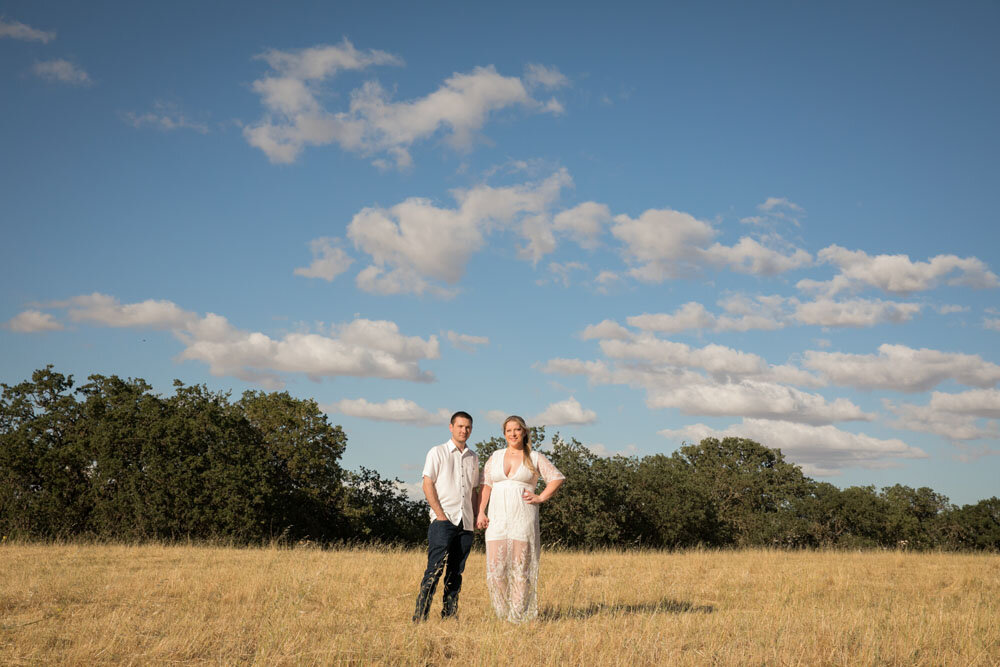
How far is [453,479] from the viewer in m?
7.18

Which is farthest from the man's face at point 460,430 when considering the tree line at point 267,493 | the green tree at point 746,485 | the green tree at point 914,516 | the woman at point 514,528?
the green tree at point 914,516

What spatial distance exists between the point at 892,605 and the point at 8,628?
9.98 m

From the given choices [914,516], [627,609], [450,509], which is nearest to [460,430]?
[450,509]

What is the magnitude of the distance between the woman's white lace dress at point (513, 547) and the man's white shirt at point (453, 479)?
26cm

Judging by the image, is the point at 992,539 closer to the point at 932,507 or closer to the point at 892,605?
the point at 932,507

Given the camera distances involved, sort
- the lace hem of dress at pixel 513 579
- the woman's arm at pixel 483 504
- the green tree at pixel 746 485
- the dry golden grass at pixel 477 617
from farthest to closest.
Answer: the green tree at pixel 746 485, the woman's arm at pixel 483 504, the lace hem of dress at pixel 513 579, the dry golden grass at pixel 477 617

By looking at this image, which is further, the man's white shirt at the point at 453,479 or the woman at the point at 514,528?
the man's white shirt at the point at 453,479

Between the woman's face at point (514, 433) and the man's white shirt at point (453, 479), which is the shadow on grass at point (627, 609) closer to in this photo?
the man's white shirt at point (453, 479)

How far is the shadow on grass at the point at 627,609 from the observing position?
771cm

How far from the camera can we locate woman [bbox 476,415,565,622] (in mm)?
6961

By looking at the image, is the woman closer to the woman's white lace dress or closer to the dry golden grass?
the woman's white lace dress

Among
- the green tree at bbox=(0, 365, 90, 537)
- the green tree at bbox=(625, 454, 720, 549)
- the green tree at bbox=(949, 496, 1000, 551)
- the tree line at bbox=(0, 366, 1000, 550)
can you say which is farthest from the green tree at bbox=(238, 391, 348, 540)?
the green tree at bbox=(949, 496, 1000, 551)

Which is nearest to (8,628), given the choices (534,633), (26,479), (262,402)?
(534,633)

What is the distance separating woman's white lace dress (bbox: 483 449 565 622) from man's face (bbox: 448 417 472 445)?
0.42m
